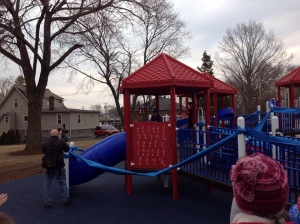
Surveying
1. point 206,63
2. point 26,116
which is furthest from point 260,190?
point 26,116

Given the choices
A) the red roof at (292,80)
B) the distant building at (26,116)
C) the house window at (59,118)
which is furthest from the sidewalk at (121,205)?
the house window at (59,118)

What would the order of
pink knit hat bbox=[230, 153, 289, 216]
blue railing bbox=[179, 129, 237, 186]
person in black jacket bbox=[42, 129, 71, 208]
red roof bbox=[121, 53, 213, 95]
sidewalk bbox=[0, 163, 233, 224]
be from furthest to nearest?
red roof bbox=[121, 53, 213, 95], person in black jacket bbox=[42, 129, 71, 208], blue railing bbox=[179, 129, 237, 186], sidewalk bbox=[0, 163, 233, 224], pink knit hat bbox=[230, 153, 289, 216]

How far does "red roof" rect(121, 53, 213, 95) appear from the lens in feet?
25.0

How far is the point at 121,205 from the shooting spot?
283 inches

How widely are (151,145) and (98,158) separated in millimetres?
1462

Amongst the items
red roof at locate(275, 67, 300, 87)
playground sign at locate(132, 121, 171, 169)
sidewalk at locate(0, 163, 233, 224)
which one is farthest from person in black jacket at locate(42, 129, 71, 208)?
red roof at locate(275, 67, 300, 87)

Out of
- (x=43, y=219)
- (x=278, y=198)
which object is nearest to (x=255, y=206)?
(x=278, y=198)

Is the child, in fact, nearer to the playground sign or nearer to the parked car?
the playground sign

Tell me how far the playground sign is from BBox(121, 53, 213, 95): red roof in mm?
966

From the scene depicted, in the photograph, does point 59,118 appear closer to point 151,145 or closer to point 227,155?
point 151,145

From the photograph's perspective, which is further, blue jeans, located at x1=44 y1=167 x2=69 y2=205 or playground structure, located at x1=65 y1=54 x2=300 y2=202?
playground structure, located at x1=65 y1=54 x2=300 y2=202

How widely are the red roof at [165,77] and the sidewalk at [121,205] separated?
2759mm

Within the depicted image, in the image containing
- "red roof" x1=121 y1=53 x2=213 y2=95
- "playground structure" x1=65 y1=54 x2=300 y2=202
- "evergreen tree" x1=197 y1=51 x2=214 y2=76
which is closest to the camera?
"playground structure" x1=65 y1=54 x2=300 y2=202

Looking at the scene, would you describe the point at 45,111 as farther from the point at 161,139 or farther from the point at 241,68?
the point at 161,139
